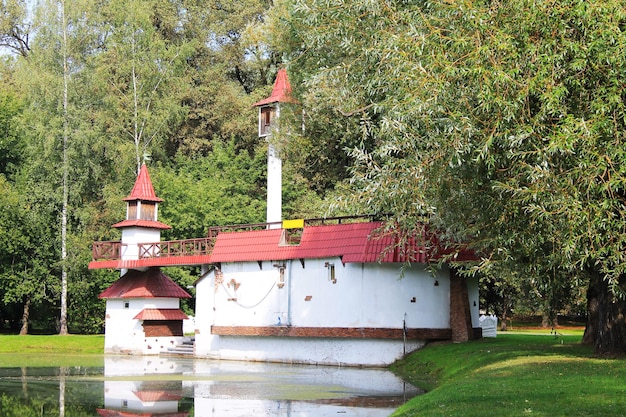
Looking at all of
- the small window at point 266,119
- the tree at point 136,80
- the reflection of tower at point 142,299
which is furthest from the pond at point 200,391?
the tree at point 136,80

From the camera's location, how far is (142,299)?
40.4 meters

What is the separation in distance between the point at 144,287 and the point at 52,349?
6063 millimetres

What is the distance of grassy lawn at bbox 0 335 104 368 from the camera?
3694cm

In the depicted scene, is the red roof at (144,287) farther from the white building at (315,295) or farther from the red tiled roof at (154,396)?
the red tiled roof at (154,396)

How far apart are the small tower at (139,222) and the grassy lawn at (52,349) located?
15.4ft

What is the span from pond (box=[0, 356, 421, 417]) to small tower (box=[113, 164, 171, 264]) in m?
10.2

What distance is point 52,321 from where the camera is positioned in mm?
55156

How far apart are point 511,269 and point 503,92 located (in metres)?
5.33

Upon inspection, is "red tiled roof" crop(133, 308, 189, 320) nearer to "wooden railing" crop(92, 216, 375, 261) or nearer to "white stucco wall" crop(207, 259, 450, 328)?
"wooden railing" crop(92, 216, 375, 261)

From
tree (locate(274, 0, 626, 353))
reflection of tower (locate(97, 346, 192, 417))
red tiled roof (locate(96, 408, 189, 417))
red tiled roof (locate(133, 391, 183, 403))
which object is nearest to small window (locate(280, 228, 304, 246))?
reflection of tower (locate(97, 346, 192, 417))

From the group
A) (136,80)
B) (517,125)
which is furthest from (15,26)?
(517,125)

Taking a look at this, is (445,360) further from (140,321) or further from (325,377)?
(140,321)

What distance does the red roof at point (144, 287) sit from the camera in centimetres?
4041

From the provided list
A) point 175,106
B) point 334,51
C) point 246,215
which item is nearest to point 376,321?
point 334,51
